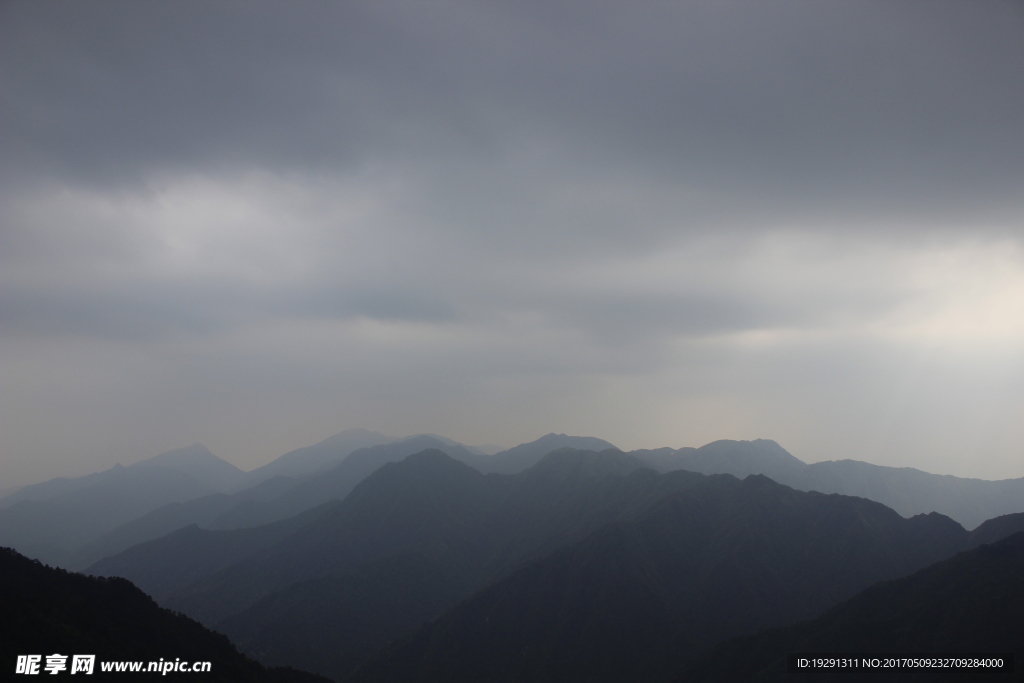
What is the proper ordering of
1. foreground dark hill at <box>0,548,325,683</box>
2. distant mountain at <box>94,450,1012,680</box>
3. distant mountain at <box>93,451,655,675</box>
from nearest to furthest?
foreground dark hill at <box>0,548,325,683</box> → distant mountain at <box>94,450,1012,680</box> → distant mountain at <box>93,451,655,675</box>

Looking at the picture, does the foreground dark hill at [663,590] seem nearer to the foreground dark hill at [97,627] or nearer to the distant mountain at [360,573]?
the distant mountain at [360,573]

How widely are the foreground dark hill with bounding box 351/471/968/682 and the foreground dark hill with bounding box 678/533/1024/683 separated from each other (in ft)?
72.7

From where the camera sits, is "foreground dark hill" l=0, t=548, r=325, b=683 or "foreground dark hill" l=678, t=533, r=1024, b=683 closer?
"foreground dark hill" l=0, t=548, r=325, b=683

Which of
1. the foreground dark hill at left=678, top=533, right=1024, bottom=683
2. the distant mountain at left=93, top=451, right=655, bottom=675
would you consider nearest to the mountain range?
the foreground dark hill at left=678, top=533, right=1024, bottom=683

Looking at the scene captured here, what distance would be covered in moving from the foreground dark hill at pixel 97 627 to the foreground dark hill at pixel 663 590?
54770 millimetres

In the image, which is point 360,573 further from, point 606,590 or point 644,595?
point 644,595

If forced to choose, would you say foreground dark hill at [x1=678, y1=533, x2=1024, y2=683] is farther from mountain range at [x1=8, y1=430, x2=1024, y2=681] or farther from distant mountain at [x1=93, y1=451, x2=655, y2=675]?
distant mountain at [x1=93, y1=451, x2=655, y2=675]

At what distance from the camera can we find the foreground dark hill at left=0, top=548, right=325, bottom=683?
46750mm

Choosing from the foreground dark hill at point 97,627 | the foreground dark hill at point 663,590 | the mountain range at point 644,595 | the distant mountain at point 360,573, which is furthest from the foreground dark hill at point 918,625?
the distant mountain at point 360,573

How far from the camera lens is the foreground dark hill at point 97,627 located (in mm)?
46750

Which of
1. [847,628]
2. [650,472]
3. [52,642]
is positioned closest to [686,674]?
[847,628]

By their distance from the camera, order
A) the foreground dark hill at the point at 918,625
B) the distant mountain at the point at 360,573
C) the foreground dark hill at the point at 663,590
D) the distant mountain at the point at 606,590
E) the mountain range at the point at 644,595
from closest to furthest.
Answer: the foreground dark hill at the point at 918,625 < the mountain range at the point at 644,595 < the foreground dark hill at the point at 663,590 < the distant mountain at the point at 606,590 < the distant mountain at the point at 360,573

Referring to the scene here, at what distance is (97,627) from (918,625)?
10099 centimetres

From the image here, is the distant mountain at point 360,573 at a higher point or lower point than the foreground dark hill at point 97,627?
lower
